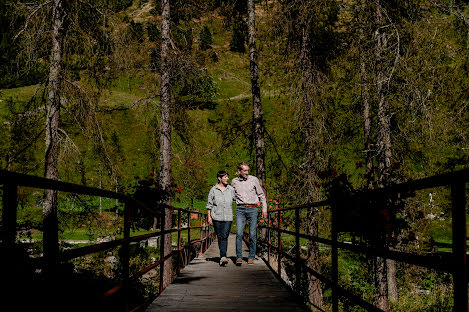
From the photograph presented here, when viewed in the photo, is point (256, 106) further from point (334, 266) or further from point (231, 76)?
point (334, 266)

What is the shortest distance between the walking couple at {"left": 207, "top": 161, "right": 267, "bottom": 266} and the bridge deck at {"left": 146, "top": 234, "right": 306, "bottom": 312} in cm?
79

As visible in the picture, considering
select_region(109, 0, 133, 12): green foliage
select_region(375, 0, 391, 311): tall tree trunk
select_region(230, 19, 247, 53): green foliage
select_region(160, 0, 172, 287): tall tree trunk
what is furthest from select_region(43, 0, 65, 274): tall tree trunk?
select_region(375, 0, 391, 311): tall tree trunk

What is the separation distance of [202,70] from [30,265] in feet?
40.7

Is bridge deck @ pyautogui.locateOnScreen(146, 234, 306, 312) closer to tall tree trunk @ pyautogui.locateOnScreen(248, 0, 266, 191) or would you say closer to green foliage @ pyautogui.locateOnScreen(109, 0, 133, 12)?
tall tree trunk @ pyautogui.locateOnScreen(248, 0, 266, 191)

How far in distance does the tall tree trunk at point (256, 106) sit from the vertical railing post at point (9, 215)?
12.7 m

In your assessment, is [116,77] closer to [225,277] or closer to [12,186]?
[225,277]

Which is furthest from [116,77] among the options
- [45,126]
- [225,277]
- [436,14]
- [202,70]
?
[436,14]

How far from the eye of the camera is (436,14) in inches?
380

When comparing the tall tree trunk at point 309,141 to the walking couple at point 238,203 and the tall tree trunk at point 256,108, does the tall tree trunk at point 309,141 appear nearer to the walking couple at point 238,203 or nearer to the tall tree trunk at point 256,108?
the tall tree trunk at point 256,108

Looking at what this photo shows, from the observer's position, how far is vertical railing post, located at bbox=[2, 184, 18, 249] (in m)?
1.73

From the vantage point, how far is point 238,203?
820cm

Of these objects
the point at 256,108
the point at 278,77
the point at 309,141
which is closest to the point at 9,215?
the point at 309,141

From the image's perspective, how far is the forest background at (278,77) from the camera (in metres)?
9.29

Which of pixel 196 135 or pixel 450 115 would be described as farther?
pixel 196 135
